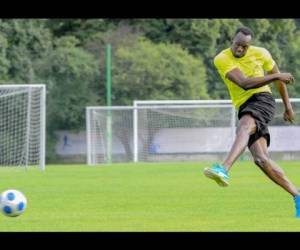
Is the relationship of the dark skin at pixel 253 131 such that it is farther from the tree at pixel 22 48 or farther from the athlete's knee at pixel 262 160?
the tree at pixel 22 48

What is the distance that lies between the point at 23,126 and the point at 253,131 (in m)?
20.9

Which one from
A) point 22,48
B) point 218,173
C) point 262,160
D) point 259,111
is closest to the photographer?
point 218,173

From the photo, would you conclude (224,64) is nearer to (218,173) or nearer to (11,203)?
(218,173)

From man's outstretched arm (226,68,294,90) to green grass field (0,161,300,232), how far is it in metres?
1.45

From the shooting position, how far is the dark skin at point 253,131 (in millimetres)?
10836

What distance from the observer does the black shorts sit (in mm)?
11164

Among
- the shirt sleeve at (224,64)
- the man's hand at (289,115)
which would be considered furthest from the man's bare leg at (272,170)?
the shirt sleeve at (224,64)

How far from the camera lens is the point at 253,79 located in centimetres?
1108

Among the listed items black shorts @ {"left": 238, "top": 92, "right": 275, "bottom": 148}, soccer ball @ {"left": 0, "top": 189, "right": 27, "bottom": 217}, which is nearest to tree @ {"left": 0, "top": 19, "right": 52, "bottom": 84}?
black shorts @ {"left": 238, "top": 92, "right": 275, "bottom": 148}

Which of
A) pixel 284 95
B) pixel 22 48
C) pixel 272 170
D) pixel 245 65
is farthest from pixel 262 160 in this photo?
pixel 22 48

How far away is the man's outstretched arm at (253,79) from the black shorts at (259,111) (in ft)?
0.84

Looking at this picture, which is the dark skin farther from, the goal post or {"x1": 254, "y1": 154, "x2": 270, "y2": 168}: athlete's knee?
the goal post

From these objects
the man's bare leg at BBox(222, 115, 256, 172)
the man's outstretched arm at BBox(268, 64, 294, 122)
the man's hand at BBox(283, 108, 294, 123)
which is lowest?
the man's bare leg at BBox(222, 115, 256, 172)
